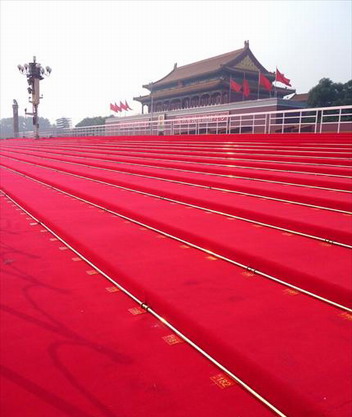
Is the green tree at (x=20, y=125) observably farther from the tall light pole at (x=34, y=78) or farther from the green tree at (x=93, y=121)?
the tall light pole at (x=34, y=78)

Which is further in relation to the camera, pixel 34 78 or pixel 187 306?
pixel 34 78

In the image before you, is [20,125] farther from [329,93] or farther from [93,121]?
[329,93]

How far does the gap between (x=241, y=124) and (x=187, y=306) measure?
75.7ft

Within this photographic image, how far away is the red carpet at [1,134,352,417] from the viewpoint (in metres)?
1.33

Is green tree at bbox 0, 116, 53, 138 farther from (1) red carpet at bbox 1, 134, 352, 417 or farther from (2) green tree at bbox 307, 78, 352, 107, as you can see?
(1) red carpet at bbox 1, 134, 352, 417

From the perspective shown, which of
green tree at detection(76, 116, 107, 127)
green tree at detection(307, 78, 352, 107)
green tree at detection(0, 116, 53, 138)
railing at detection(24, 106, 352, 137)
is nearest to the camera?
railing at detection(24, 106, 352, 137)

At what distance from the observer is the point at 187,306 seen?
1.93 m

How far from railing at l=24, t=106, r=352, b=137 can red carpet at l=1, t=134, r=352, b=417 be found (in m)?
7.07

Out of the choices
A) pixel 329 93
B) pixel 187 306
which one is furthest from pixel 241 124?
pixel 187 306

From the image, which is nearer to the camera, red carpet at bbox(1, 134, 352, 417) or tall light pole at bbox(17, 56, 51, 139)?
red carpet at bbox(1, 134, 352, 417)

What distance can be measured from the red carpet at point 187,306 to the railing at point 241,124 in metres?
7.07

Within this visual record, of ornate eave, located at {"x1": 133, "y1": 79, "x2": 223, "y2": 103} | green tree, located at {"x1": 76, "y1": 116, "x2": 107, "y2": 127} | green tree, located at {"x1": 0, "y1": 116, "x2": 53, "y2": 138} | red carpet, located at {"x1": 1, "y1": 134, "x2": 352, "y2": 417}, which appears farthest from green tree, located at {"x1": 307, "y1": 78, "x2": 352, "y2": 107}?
green tree, located at {"x1": 0, "y1": 116, "x2": 53, "y2": 138}

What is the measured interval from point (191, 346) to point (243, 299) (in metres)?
0.47

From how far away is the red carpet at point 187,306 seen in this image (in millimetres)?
1327
